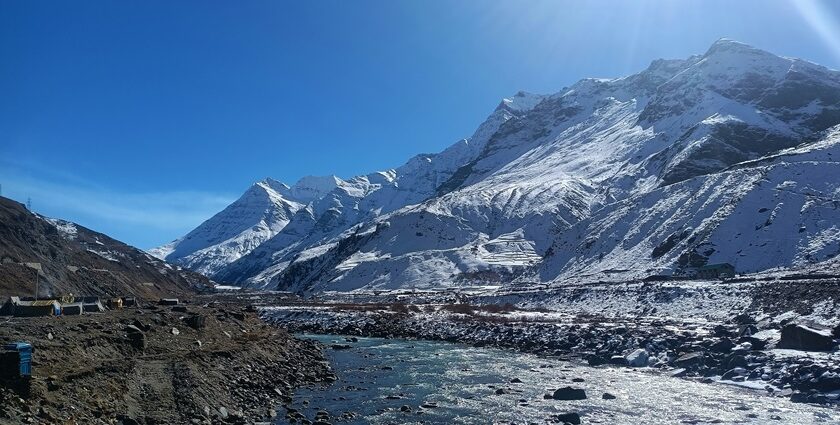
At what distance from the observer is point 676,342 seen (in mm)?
44906

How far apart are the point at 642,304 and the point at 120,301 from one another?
5982 cm

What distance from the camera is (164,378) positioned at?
2620 centimetres

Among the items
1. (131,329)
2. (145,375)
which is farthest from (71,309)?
(145,375)

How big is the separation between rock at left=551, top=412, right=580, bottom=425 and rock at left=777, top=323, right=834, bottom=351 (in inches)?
793

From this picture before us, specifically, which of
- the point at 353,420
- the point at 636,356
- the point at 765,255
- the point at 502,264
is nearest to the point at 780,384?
the point at 636,356

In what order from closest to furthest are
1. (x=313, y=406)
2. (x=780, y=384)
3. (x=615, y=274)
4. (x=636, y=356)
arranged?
→ (x=313, y=406)
(x=780, y=384)
(x=636, y=356)
(x=615, y=274)

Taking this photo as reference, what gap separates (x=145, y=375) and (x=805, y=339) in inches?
1512

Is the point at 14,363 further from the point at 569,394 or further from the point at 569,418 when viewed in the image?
the point at 569,394

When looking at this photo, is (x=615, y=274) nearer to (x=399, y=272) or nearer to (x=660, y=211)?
(x=660, y=211)

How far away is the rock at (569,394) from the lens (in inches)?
1254

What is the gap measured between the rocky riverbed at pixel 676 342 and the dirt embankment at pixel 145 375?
72.8 ft

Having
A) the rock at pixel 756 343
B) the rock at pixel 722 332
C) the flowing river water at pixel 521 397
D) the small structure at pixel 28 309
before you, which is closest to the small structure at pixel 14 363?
the flowing river water at pixel 521 397

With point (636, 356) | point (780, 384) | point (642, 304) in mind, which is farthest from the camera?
point (642, 304)

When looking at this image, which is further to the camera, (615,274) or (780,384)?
(615,274)
